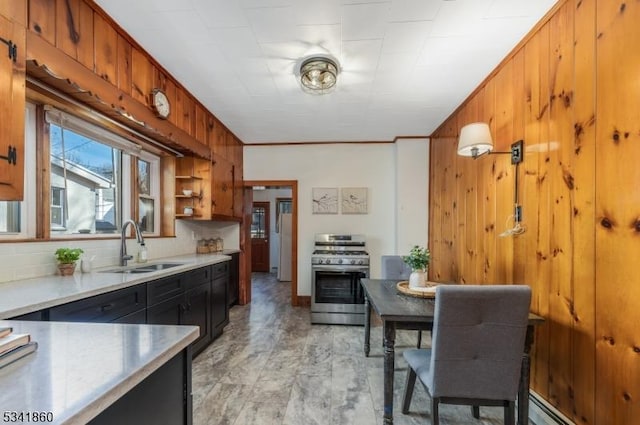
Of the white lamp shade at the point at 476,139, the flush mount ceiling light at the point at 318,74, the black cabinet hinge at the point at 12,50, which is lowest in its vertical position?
the white lamp shade at the point at 476,139

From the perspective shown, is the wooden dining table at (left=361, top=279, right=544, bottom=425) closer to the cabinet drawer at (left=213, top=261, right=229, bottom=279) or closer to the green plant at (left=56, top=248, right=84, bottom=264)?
the cabinet drawer at (left=213, top=261, right=229, bottom=279)

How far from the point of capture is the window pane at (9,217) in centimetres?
182

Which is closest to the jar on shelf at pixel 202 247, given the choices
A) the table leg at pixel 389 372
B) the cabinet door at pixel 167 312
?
the cabinet door at pixel 167 312

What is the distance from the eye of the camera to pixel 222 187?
3.79 metres

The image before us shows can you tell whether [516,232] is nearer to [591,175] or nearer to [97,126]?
[591,175]

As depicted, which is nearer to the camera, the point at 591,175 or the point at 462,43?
the point at 591,175

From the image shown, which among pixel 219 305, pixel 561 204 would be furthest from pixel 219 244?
pixel 561 204

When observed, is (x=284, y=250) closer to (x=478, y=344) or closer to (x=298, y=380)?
(x=298, y=380)

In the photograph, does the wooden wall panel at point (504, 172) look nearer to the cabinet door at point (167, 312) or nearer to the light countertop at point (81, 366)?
the light countertop at point (81, 366)

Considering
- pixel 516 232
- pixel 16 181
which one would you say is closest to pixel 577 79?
pixel 516 232

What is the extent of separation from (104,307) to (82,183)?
1297 mm

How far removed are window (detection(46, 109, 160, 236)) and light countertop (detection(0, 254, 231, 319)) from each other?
505 mm

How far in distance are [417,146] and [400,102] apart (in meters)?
1.35

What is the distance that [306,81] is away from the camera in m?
2.52
